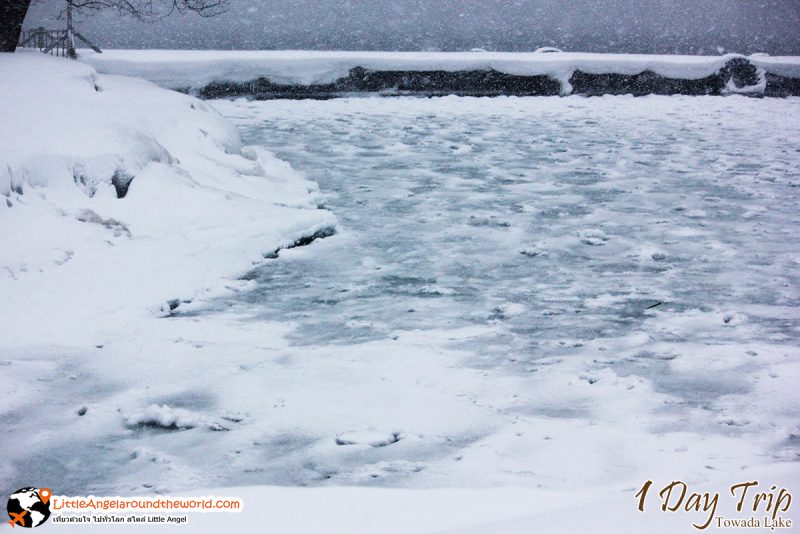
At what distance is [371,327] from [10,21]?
482 cm

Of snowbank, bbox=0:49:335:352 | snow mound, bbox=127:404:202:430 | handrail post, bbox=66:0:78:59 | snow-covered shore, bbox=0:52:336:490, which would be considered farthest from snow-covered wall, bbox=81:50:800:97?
snow mound, bbox=127:404:202:430

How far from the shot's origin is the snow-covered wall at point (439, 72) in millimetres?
13086

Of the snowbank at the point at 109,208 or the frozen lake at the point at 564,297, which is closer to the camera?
the frozen lake at the point at 564,297

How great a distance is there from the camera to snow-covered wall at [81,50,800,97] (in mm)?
13086

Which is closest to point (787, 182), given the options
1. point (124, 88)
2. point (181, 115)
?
point (181, 115)

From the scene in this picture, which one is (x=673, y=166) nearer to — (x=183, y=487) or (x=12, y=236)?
(x=12, y=236)

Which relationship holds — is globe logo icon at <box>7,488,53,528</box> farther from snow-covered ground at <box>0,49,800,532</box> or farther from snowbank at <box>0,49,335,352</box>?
snowbank at <box>0,49,335,352</box>

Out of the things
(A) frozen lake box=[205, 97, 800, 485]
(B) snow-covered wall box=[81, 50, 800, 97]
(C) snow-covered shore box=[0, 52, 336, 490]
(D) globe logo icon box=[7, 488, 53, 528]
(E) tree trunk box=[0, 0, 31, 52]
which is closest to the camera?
(D) globe logo icon box=[7, 488, 53, 528]

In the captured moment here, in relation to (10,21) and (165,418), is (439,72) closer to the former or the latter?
(10,21)

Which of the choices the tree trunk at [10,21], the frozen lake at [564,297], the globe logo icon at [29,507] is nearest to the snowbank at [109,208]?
the frozen lake at [564,297]

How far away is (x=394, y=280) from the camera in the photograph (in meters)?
3.89

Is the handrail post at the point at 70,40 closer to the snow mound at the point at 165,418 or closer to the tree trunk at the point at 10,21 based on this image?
the tree trunk at the point at 10,21

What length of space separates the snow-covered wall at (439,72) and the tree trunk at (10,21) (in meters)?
6.28

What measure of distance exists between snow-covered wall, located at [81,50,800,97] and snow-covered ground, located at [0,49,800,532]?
6.85 metres
